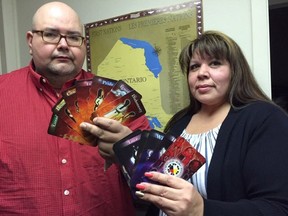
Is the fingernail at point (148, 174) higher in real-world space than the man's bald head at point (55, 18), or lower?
lower

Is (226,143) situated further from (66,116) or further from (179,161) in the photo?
(66,116)

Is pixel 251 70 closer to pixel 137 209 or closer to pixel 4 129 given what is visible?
pixel 137 209

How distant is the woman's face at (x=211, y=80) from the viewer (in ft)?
3.91

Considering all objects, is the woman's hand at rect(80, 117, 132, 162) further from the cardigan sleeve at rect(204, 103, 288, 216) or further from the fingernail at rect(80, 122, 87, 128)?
the cardigan sleeve at rect(204, 103, 288, 216)

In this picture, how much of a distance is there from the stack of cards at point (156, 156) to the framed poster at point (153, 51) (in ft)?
2.17

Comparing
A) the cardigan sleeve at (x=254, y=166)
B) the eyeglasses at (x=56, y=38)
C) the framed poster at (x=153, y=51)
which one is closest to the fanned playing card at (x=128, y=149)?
the cardigan sleeve at (x=254, y=166)

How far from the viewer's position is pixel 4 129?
1.21m

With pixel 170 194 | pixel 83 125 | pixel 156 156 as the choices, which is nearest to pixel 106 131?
pixel 83 125

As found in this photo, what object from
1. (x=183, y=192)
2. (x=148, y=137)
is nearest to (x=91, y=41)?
(x=148, y=137)

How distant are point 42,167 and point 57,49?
442mm

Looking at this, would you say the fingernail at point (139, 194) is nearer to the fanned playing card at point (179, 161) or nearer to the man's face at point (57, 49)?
the fanned playing card at point (179, 161)

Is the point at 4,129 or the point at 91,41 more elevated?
the point at 91,41

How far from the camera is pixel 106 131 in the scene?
38.2 inches

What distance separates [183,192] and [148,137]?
185mm
